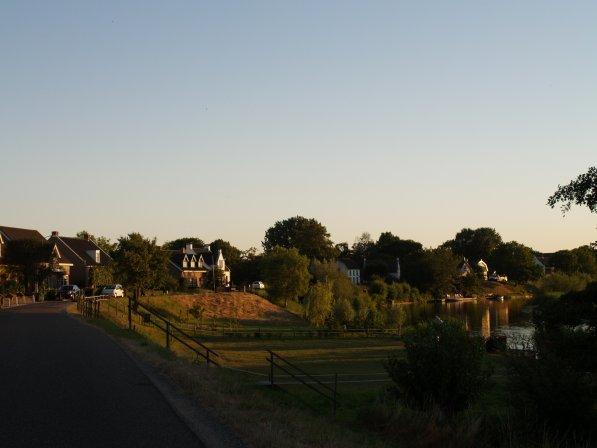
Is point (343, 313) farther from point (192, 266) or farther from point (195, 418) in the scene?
point (195, 418)

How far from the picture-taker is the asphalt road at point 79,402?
10.0 meters

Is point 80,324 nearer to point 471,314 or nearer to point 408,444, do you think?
point 408,444

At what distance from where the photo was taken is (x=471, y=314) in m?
101

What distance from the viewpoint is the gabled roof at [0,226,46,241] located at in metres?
71.3

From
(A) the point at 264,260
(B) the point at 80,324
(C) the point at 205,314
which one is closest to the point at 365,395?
(B) the point at 80,324

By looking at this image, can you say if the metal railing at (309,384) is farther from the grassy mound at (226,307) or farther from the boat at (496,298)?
the boat at (496,298)

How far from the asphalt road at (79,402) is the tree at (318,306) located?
184 feet

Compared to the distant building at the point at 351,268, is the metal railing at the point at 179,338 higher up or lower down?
lower down

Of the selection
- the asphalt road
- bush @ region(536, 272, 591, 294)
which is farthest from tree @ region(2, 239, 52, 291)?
bush @ region(536, 272, 591, 294)

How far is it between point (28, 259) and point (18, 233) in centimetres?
1139

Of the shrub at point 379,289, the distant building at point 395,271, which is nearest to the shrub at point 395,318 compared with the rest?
the shrub at point 379,289

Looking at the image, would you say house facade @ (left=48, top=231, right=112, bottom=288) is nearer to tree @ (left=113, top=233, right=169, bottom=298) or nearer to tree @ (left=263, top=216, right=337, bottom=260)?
tree @ (left=113, top=233, right=169, bottom=298)

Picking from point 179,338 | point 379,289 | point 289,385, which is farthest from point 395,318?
point 289,385

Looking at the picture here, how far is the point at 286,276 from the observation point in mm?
95125
